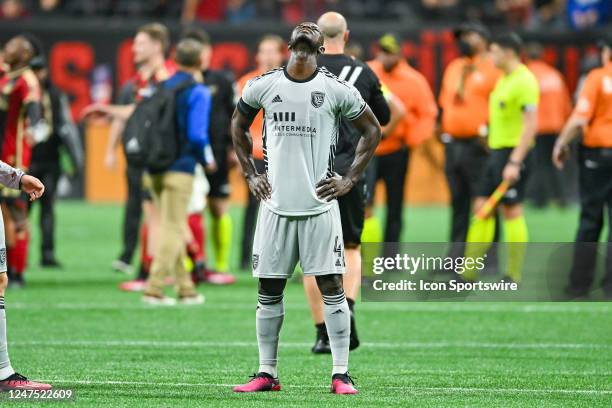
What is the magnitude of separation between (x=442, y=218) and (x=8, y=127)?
1232 cm

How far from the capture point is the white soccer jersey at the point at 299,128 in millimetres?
7703

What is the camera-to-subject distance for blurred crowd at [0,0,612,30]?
1102 inches

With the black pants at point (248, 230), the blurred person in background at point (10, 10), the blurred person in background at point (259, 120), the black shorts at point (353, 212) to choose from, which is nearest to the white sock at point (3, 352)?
the black shorts at point (353, 212)

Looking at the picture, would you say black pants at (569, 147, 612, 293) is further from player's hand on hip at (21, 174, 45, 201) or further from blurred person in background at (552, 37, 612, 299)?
player's hand on hip at (21, 174, 45, 201)

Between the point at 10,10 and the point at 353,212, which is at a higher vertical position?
the point at 10,10

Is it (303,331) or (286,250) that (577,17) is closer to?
(303,331)

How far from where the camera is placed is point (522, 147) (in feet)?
44.0

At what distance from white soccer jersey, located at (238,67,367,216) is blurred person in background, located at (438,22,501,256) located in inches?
278

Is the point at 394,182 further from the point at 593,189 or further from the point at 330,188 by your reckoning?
the point at 330,188

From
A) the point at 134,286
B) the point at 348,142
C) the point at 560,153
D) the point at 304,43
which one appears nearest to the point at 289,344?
the point at 348,142

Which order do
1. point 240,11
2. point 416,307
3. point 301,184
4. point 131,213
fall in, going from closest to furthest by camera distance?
1. point 301,184
2. point 416,307
3. point 131,213
4. point 240,11

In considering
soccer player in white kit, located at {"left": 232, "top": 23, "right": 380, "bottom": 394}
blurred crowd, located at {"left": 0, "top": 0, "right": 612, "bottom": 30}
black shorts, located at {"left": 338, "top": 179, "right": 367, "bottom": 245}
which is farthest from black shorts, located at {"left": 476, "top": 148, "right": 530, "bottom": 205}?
blurred crowd, located at {"left": 0, "top": 0, "right": 612, "bottom": 30}

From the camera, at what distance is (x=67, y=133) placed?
16.1m

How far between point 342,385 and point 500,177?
6.40 m
